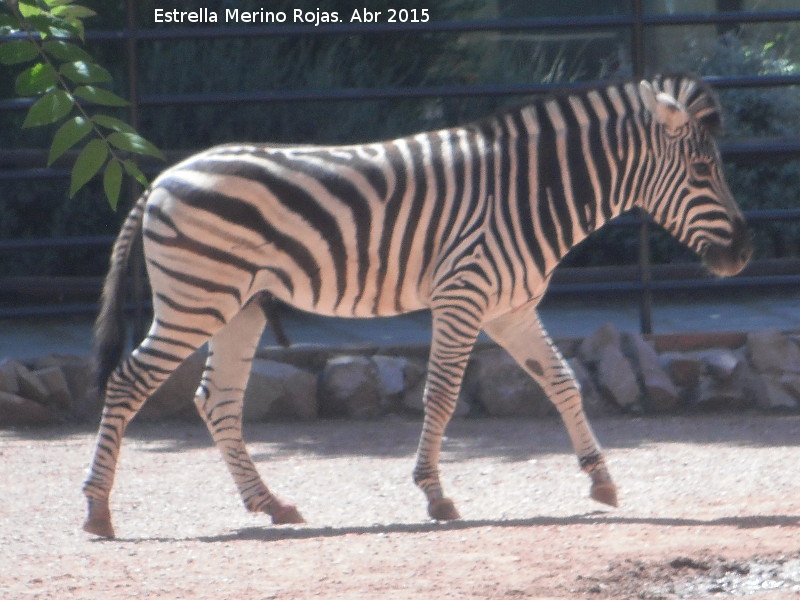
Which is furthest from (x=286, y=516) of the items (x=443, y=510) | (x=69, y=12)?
(x=69, y=12)

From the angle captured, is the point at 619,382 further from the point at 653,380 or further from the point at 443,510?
the point at 443,510

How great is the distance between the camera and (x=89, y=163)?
236 centimetres

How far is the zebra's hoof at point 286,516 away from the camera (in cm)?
509

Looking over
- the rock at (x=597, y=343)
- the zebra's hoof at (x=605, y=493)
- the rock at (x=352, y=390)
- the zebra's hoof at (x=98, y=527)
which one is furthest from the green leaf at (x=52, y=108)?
the rock at (x=597, y=343)

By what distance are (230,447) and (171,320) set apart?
25.2 inches

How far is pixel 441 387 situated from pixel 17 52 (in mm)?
3056

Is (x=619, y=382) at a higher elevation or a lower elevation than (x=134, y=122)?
lower

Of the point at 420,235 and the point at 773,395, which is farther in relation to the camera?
the point at 773,395

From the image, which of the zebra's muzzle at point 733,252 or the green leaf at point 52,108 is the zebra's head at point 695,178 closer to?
the zebra's muzzle at point 733,252

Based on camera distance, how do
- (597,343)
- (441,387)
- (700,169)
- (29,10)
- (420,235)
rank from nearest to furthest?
(29,10)
(441,387)
(420,235)
(700,169)
(597,343)

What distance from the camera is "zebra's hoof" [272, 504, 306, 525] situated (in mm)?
5090

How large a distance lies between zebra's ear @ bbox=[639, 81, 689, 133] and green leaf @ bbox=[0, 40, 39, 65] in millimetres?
3525

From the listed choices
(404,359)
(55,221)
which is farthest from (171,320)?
(55,221)

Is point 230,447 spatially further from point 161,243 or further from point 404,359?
point 404,359
